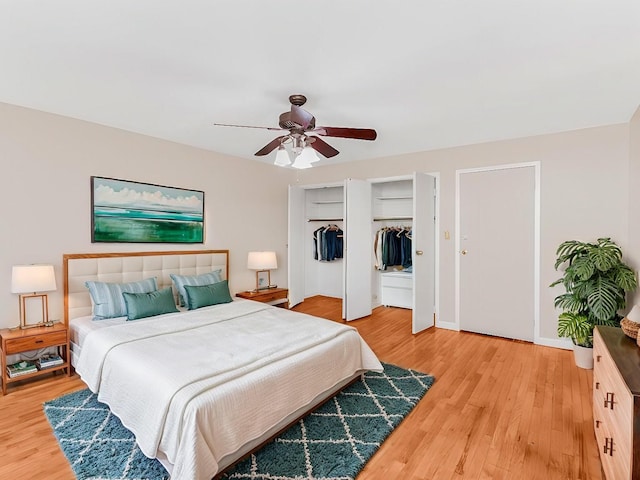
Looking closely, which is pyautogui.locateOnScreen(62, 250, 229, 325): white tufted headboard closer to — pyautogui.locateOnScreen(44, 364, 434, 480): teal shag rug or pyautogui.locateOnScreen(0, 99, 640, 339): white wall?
pyautogui.locateOnScreen(0, 99, 640, 339): white wall

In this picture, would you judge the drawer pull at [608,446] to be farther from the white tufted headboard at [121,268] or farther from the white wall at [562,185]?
the white tufted headboard at [121,268]

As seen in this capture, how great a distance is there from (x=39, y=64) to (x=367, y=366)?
332 centimetres

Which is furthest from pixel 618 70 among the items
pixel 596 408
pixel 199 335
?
pixel 199 335

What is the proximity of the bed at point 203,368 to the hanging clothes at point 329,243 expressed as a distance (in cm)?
268

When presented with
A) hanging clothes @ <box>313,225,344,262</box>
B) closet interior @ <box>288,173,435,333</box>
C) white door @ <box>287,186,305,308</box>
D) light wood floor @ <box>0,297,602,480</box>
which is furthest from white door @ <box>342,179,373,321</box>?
light wood floor @ <box>0,297,602,480</box>

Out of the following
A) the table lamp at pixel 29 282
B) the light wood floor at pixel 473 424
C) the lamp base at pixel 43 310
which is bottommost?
the light wood floor at pixel 473 424

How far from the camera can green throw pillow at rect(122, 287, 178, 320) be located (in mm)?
3112

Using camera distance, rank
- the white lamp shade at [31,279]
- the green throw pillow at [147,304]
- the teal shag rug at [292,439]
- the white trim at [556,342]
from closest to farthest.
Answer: the teal shag rug at [292,439], the white lamp shade at [31,279], the green throw pillow at [147,304], the white trim at [556,342]

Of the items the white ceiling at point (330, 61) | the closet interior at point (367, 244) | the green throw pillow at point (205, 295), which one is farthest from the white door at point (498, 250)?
the green throw pillow at point (205, 295)

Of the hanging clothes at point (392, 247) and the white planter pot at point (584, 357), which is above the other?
the hanging clothes at point (392, 247)

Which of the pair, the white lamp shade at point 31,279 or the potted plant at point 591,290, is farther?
the potted plant at point 591,290

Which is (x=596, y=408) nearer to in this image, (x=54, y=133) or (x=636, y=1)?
(x=636, y=1)

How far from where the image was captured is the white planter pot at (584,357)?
3154 mm

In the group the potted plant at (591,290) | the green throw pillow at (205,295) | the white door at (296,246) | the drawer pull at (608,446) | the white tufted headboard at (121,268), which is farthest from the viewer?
the white door at (296,246)
